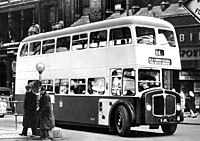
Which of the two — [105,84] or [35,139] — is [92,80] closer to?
[105,84]

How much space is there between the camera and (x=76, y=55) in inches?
730

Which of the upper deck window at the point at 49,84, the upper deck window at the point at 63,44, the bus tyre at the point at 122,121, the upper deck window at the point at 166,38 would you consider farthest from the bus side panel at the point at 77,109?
the upper deck window at the point at 166,38

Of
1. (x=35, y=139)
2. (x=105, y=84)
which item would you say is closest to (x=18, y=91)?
(x=105, y=84)

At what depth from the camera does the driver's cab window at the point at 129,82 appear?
15617mm

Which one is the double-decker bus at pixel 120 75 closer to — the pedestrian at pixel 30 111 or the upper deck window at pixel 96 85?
the upper deck window at pixel 96 85

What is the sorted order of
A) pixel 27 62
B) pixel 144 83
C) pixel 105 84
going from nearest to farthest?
pixel 144 83 → pixel 105 84 → pixel 27 62

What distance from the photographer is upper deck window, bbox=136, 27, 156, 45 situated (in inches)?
629

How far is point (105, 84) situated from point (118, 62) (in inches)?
43.8

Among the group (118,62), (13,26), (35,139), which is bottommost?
(35,139)

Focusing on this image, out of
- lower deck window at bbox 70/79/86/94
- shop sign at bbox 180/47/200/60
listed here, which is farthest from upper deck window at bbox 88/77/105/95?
shop sign at bbox 180/47/200/60

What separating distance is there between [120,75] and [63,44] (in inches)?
174

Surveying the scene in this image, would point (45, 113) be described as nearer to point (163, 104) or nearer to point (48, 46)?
point (163, 104)

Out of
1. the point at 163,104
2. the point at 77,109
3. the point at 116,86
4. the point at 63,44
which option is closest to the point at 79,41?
the point at 63,44

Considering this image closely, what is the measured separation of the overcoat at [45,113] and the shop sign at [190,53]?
16.6m
